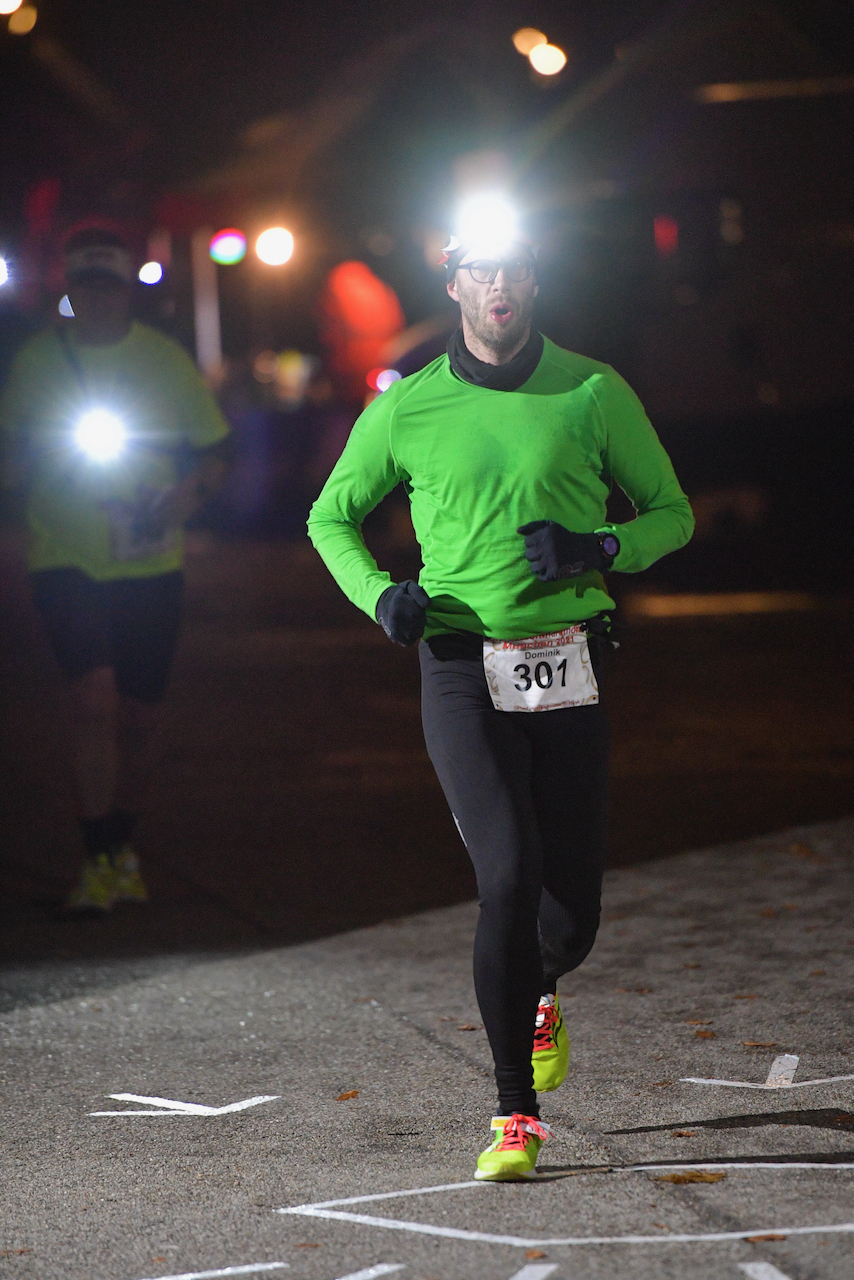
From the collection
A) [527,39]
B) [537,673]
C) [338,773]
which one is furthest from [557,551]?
[527,39]

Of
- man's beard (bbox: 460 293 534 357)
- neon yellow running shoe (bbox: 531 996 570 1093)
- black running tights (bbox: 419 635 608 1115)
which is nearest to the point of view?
black running tights (bbox: 419 635 608 1115)

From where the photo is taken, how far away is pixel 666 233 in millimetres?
18031

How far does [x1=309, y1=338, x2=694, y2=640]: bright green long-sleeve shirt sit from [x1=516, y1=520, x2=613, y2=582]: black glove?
0.29ft

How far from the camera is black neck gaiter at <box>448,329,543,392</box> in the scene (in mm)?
4273

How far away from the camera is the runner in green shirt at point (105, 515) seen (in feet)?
22.9

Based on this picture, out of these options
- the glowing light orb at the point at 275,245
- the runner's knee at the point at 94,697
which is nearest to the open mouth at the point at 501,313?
the runner's knee at the point at 94,697

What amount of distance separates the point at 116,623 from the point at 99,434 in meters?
0.74

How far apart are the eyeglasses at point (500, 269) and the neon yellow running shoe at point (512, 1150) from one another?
1.94 meters

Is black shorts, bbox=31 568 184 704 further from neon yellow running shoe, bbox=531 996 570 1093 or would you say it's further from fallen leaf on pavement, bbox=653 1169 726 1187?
fallen leaf on pavement, bbox=653 1169 726 1187

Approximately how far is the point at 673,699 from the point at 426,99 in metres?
21.0

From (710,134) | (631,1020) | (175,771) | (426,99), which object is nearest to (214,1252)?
(631,1020)

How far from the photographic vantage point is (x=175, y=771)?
10102 mm

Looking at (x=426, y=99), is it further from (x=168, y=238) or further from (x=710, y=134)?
(x=710, y=134)

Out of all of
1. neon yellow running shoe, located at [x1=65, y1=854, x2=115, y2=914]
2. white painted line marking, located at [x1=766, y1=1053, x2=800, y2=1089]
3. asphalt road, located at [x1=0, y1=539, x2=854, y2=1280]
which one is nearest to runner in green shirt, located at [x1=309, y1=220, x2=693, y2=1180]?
Answer: asphalt road, located at [x1=0, y1=539, x2=854, y2=1280]
